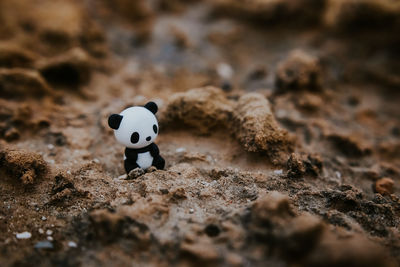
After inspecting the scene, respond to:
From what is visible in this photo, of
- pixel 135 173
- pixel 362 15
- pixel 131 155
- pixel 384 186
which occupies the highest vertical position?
pixel 362 15

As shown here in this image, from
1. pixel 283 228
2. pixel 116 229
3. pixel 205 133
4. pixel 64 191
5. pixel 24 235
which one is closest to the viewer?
pixel 283 228

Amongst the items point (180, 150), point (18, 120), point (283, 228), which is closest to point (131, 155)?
point (180, 150)

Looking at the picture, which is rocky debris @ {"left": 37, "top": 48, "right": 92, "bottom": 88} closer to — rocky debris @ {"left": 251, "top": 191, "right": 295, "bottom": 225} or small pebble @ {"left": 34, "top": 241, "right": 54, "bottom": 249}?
small pebble @ {"left": 34, "top": 241, "right": 54, "bottom": 249}

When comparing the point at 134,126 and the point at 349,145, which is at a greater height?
the point at 349,145

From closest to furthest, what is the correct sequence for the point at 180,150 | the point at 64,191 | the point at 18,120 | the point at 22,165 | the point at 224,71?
the point at 64,191 → the point at 22,165 → the point at 180,150 → the point at 18,120 → the point at 224,71

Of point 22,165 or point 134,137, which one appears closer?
point 134,137

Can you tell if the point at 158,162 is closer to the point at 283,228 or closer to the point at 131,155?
the point at 131,155
